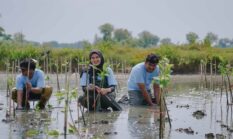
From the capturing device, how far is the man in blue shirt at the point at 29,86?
→ 1241 cm

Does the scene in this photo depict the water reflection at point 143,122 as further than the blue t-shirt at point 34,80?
No

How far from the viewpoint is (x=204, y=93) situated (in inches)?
729

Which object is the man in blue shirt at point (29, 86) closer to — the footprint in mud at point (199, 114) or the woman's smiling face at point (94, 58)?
the woman's smiling face at point (94, 58)

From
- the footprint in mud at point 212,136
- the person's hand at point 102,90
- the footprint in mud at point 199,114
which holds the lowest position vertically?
the footprint in mud at point 212,136

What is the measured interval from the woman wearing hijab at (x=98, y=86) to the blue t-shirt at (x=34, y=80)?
3.26 feet

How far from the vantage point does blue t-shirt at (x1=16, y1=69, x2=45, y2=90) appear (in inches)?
491

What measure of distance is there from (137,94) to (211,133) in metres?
4.52

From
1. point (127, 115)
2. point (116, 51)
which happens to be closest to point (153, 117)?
point (127, 115)

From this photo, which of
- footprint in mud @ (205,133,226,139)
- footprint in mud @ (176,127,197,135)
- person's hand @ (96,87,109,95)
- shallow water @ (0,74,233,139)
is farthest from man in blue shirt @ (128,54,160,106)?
footprint in mud @ (205,133,226,139)

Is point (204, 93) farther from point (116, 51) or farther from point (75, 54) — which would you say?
point (116, 51)

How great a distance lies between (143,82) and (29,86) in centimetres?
280

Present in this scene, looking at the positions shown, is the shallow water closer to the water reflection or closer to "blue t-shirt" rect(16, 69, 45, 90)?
the water reflection

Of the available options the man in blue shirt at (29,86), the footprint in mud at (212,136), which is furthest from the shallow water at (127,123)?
the man in blue shirt at (29,86)

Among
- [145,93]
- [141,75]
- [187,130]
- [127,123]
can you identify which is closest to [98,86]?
[141,75]
